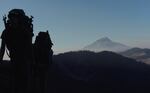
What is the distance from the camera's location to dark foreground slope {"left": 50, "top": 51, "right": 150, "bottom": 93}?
81.8 m

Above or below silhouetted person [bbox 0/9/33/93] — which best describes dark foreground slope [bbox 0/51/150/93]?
above

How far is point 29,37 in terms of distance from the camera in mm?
10148

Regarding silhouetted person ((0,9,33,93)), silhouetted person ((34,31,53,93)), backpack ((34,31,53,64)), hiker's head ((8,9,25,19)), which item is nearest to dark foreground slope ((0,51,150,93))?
backpack ((34,31,53,64))

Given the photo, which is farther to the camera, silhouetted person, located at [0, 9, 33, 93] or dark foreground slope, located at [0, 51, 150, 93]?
dark foreground slope, located at [0, 51, 150, 93]

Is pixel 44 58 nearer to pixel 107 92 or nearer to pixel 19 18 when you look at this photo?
pixel 19 18

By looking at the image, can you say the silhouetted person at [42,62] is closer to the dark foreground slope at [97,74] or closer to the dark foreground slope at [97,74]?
the dark foreground slope at [97,74]

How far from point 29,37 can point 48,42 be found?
8.56 ft

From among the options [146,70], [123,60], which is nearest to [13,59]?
[146,70]

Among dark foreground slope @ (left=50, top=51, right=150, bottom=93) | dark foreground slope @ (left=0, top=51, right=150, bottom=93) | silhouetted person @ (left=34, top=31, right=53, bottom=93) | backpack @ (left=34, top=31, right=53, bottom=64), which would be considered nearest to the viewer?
silhouetted person @ (left=34, top=31, right=53, bottom=93)

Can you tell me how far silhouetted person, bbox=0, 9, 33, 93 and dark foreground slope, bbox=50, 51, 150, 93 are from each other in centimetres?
5686

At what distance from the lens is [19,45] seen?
1001 centimetres

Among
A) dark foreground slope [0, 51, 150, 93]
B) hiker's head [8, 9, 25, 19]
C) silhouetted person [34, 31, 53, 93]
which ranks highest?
dark foreground slope [0, 51, 150, 93]

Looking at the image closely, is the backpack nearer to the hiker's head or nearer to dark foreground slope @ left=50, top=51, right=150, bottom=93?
the hiker's head

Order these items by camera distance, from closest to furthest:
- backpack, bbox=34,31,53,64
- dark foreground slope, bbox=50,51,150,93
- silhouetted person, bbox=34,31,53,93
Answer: silhouetted person, bbox=34,31,53,93 < backpack, bbox=34,31,53,64 < dark foreground slope, bbox=50,51,150,93
